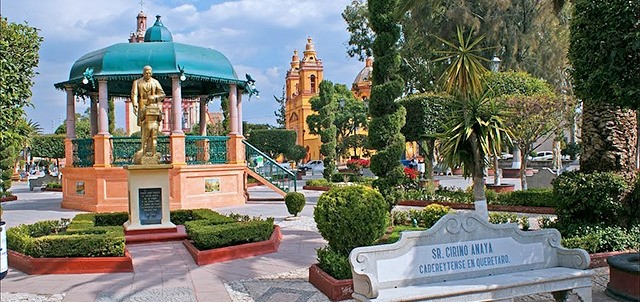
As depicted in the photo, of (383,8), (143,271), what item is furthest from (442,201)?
(143,271)

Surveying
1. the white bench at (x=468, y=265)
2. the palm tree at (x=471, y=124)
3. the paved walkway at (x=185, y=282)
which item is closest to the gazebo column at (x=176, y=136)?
the paved walkway at (x=185, y=282)

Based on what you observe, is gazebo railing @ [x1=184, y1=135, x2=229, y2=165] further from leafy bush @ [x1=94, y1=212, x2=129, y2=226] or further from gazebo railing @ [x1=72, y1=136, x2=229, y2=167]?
leafy bush @ [x1=94, y1=212, x2=129, y2=226]

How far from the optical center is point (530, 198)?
1655 centimetres

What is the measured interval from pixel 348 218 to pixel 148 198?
244 inches

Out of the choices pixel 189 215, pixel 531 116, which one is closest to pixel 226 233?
pixel 189 215

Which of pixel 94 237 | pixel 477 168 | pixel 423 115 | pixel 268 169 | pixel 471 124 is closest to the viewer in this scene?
pixel 94 237

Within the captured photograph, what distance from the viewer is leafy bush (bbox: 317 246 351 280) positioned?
727 centimetres

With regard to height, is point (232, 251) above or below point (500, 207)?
above

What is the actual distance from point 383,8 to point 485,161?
540cm

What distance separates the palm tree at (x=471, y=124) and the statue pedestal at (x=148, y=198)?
6.14 m

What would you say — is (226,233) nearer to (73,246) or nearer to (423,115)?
(73,246)

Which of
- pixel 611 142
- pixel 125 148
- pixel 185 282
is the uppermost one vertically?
pixel 125 148

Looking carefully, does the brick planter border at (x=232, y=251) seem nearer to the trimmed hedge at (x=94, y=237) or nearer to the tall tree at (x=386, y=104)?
the trimmed hedge at (x=94, y=237)

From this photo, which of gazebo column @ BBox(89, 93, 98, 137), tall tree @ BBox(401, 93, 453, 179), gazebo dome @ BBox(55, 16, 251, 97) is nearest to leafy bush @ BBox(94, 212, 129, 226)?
gazebo dome @ BBox(55, 16, 251, 97)
